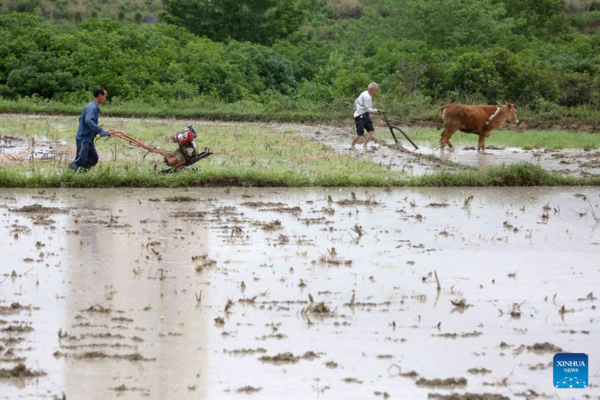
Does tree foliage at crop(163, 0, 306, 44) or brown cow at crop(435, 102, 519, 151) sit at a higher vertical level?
tree foliage at crop(163, 0, 306, 44)

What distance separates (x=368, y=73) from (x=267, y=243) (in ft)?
63.7

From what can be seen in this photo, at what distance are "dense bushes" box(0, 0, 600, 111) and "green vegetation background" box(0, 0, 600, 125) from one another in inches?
1.7

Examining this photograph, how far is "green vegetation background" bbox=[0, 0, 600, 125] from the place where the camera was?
25.6 meters

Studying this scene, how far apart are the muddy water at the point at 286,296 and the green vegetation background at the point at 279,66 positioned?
1316 cm

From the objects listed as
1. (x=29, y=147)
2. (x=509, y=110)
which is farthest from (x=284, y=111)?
(x=29, y=147)

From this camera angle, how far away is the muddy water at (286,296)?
6.01m

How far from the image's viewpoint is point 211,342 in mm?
6621

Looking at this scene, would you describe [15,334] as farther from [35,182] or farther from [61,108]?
[61,108]

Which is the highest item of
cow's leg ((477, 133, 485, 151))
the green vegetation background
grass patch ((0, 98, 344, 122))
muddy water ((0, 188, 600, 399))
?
the green vegetation background

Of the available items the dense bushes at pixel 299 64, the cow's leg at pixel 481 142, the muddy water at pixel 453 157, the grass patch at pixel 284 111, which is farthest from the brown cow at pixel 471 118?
the dense bushes at pixel 299 64

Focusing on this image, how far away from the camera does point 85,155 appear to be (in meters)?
13.5

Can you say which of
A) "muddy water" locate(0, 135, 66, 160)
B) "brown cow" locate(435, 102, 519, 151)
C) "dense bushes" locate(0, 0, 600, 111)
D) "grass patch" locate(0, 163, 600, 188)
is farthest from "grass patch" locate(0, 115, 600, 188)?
"dense bushes" locate(0, 0, 600, 111)

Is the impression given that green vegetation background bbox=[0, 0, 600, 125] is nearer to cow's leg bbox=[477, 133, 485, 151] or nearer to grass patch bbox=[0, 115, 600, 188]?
cow's leg bbox=[477, 133, 485, 151]

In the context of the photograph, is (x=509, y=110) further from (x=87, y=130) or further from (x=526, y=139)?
(x=87, y=130)
